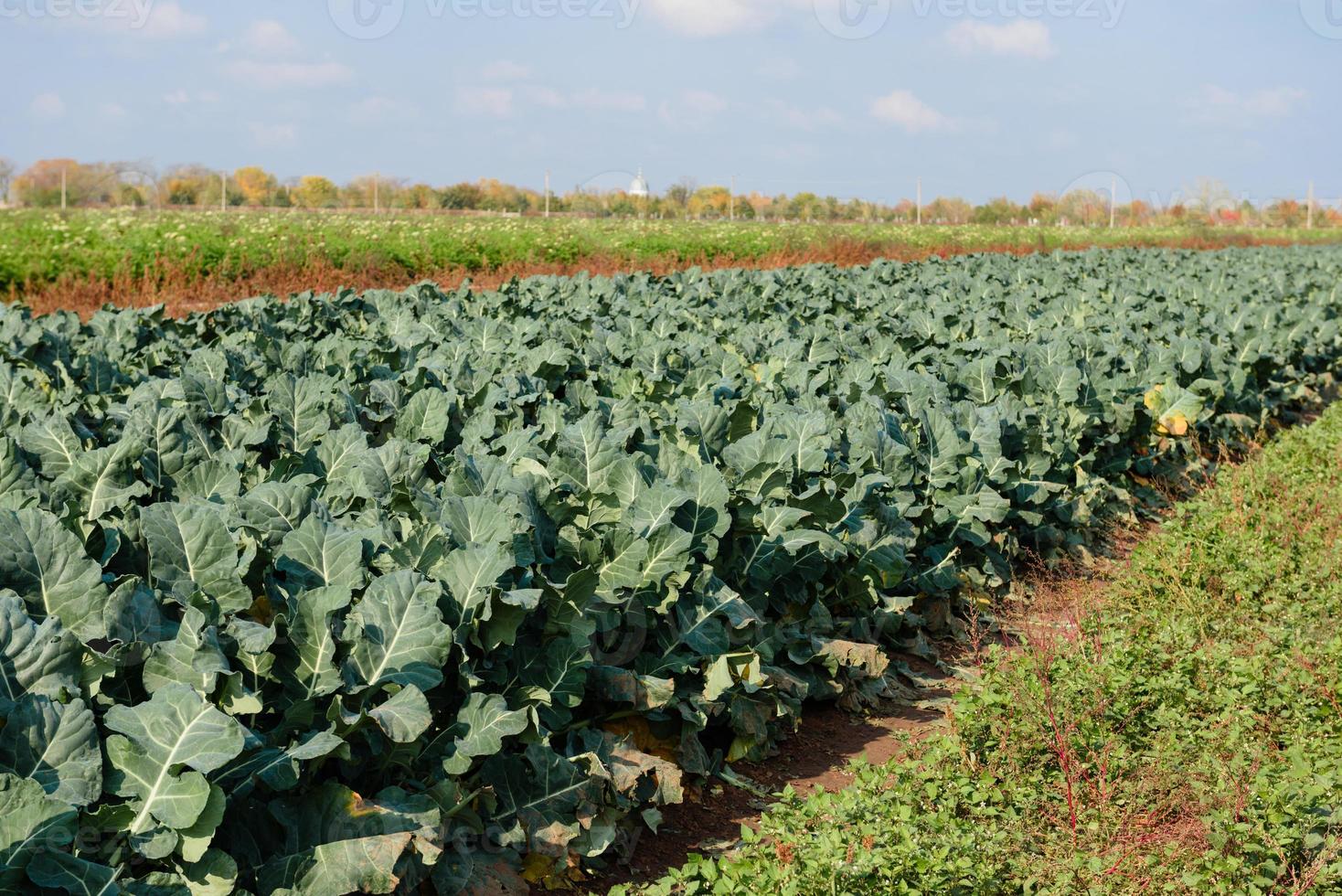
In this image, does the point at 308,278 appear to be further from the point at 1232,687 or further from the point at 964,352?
the point at 1232,687

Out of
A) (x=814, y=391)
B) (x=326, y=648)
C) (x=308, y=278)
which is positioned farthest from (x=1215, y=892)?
(x=308, y=278)

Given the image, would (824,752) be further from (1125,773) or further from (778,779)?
(1125,773)

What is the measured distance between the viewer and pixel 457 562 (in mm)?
3055

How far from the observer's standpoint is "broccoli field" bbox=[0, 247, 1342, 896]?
2.49 m

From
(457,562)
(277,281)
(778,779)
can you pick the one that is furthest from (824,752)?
(277,281)

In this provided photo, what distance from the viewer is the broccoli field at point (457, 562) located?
2.49 meters

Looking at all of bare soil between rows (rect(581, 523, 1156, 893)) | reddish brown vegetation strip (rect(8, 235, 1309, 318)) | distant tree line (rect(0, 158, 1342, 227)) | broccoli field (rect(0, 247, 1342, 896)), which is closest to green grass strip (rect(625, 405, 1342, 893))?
bare soil between rows (rect(581, 523, 1156, 893))

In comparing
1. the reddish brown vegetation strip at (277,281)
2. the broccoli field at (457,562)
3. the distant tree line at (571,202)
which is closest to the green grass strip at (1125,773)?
the broccoli field at (457,562)

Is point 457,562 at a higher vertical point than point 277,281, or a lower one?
lower

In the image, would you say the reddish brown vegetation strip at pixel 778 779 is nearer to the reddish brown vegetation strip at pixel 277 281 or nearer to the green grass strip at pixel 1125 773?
the green grass strip at pixel 1125 773

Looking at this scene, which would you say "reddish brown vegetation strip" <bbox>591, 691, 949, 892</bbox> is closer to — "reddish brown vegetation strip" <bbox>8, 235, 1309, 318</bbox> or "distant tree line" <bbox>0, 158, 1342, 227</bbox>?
"reddish brown vegetation strip" <bbox>8, 235, 1309, 318</bbox>

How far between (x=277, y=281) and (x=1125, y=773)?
57.0ft

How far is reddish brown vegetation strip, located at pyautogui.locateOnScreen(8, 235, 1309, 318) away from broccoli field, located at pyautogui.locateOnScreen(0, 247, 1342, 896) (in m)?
4.96

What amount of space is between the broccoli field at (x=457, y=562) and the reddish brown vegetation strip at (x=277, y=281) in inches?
195
